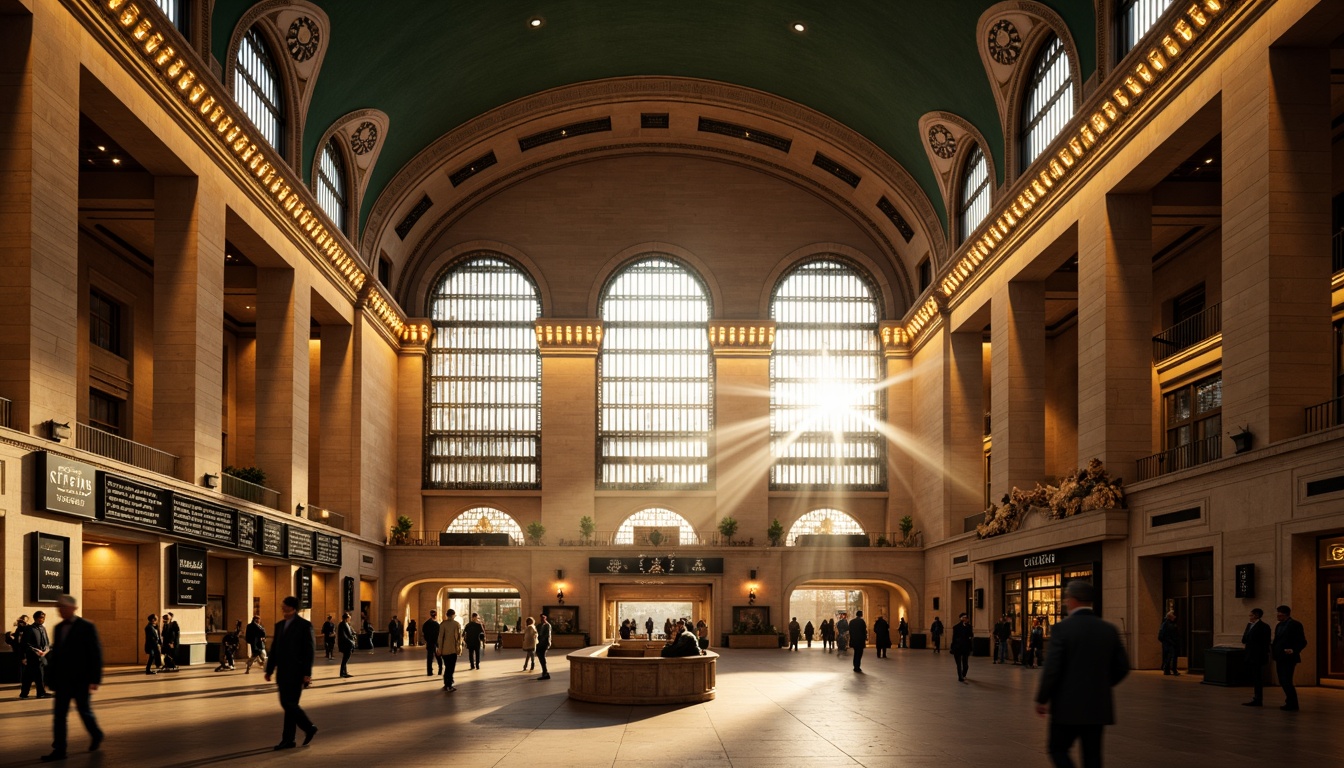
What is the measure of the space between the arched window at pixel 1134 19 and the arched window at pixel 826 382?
2294 centimetres

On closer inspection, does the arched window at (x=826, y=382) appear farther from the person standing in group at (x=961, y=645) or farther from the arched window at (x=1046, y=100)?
the person standing in group at (x=961, y=645)

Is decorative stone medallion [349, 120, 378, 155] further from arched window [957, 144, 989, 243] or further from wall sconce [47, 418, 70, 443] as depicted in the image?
wall sconce [47, 418, 70, 443]

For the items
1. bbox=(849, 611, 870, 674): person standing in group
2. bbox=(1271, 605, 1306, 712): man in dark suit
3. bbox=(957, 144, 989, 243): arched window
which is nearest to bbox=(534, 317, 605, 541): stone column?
bbox=(957, 144, 989, 243): arched window

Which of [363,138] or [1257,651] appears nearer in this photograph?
[1257,651]

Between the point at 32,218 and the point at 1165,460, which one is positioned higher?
the point at 32,218

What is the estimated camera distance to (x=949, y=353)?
136 ft

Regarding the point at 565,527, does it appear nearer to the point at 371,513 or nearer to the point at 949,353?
the point at 371,513

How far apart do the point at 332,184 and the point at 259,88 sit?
7685 mm

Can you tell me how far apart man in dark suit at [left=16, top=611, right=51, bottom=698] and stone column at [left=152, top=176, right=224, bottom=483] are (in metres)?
8.33

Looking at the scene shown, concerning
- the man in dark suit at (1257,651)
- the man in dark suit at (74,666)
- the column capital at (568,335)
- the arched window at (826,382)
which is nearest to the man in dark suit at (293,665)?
the man in dark suit at (74,666)

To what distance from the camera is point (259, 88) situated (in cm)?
3066

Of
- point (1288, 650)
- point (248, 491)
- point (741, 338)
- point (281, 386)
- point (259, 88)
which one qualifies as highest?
point (259, 88)

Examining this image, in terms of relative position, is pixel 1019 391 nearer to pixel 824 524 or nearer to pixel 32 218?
pixel 824 524

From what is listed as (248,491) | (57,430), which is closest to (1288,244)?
(57,430)
